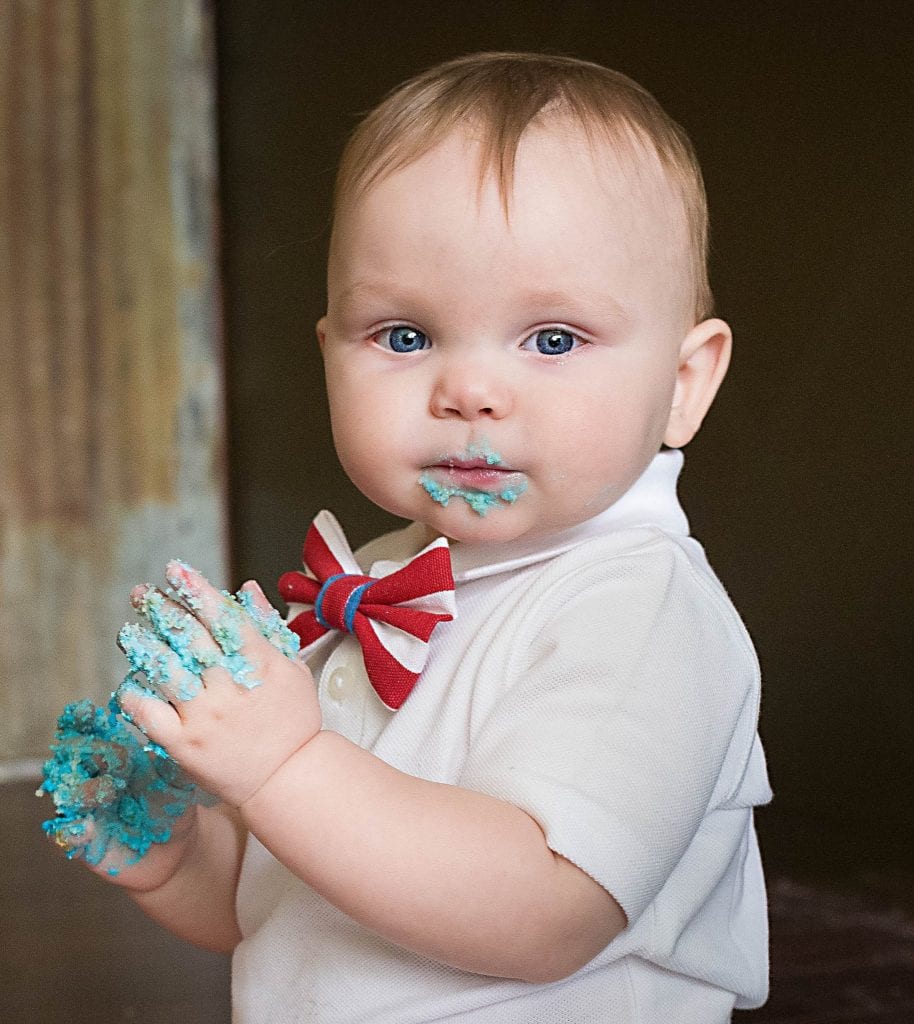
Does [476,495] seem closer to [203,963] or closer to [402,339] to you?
[402,339]

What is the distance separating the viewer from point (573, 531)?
3.13 feet

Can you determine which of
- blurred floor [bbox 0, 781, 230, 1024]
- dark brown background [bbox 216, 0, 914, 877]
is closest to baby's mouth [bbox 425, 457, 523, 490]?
dark brown background [bbox 216, 0, 914, 877]

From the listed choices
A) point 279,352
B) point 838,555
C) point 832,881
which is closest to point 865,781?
point 832,881

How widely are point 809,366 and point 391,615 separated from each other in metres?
1.00

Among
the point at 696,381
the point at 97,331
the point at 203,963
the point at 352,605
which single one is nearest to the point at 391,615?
the point at 352,605

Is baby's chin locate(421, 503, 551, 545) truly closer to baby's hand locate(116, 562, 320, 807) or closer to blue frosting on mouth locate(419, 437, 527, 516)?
blue frosting on mouth locate(419, 437, 527, 516)

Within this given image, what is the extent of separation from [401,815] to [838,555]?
1.14 meters

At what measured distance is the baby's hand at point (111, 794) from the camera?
3.18 feet

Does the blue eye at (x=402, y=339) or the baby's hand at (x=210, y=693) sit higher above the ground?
the blue eye at (x=402, y=339)

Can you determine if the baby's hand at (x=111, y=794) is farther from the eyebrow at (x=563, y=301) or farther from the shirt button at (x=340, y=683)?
the eyebrow at (x=563, y=301)

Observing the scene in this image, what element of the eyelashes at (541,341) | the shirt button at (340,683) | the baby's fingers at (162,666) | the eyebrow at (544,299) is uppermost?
the eyebrow at (544,299)

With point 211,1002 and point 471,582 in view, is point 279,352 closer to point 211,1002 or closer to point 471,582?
point 211,1002

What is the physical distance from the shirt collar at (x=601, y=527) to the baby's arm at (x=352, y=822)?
0.21 metres

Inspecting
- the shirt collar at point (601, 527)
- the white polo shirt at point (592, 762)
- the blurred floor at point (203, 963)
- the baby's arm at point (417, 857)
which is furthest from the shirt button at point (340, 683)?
the blurred floor at point (203, 963)
